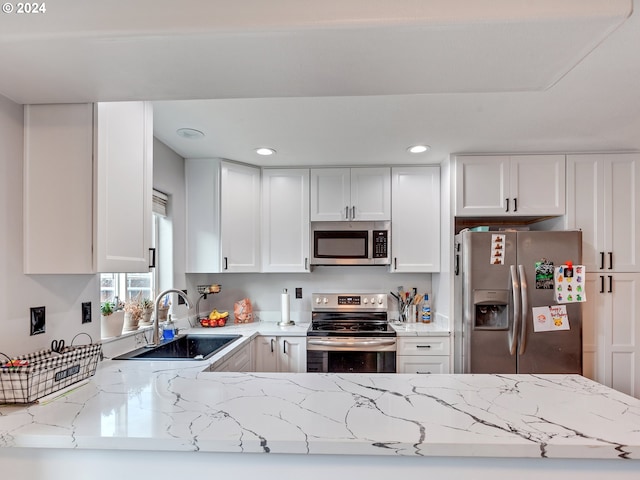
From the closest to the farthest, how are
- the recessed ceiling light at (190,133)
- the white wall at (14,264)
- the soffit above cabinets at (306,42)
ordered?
the soffit above cabinets at (306,42), the white wall at (14,264), the recessed ceiling light at (190,133)

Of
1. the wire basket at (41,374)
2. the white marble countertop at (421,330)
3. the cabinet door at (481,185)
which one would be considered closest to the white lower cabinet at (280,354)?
the white marble countertop at (421,330)

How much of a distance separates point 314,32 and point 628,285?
3.05 m

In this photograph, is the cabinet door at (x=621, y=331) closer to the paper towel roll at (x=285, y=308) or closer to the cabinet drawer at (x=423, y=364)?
the cabinet drawer at (x=423, y=364)

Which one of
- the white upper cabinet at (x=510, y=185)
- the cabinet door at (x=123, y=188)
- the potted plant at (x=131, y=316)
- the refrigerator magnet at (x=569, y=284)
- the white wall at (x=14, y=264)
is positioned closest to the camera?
the white wall at (x=14, y=264)

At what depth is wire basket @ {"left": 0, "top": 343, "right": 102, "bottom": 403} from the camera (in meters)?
1.15

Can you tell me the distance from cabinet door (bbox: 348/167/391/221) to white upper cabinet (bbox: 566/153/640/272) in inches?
54.5

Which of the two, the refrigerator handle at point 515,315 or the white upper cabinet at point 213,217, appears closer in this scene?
the refrigerator handle at point 515,315

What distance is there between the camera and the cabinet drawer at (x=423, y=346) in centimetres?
283

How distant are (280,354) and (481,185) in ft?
6.83

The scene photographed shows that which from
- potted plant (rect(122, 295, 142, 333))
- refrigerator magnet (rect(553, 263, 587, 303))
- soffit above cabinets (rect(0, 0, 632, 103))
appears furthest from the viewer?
refrigerator magnet (rect(553, 263, 587, 303))

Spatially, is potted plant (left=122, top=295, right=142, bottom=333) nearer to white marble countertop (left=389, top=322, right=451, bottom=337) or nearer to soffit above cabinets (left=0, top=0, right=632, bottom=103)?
soffit above cabinets (left=0, top=0, right=632, bottom=103)

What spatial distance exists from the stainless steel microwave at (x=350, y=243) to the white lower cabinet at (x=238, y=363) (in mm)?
964

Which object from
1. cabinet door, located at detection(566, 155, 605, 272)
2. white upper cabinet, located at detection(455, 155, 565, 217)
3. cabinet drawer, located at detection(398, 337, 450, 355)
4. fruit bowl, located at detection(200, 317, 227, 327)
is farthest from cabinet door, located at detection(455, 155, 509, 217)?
fruit bowl, located at detection(200, 317, 227, 327)

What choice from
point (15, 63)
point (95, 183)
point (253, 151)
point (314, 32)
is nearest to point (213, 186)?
point (253, 151)
